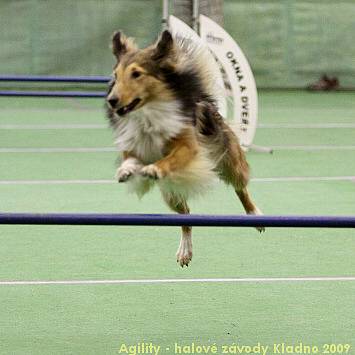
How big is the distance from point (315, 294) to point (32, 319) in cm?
191

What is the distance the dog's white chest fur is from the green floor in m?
0.68

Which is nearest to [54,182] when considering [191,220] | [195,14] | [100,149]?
[100,149]

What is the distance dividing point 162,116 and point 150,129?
0.34ft

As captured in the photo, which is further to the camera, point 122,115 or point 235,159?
point 235,159

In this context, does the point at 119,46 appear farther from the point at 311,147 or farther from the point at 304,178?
the point at 311,147

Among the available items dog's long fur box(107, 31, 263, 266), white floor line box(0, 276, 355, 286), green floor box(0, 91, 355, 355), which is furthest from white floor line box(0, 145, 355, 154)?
dog's long fur box(107, 31, 263, 266)

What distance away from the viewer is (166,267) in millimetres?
8102

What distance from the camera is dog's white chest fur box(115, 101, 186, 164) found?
6.46 meters

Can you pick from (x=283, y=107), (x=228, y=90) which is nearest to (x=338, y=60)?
(x=283, y=107)

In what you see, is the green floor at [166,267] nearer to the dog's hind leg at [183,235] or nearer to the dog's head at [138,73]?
the dog's hind leg at [183,235]

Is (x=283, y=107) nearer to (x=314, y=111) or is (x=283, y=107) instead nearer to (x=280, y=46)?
(x=314, y=111)

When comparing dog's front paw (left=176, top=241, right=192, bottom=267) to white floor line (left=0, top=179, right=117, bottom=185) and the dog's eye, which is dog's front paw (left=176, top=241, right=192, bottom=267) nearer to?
the dog's eye

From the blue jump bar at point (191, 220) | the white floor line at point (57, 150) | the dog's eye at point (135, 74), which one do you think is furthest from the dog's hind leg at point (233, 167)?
the white floor line at point (57, 150)

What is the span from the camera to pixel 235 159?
7.41 metres
